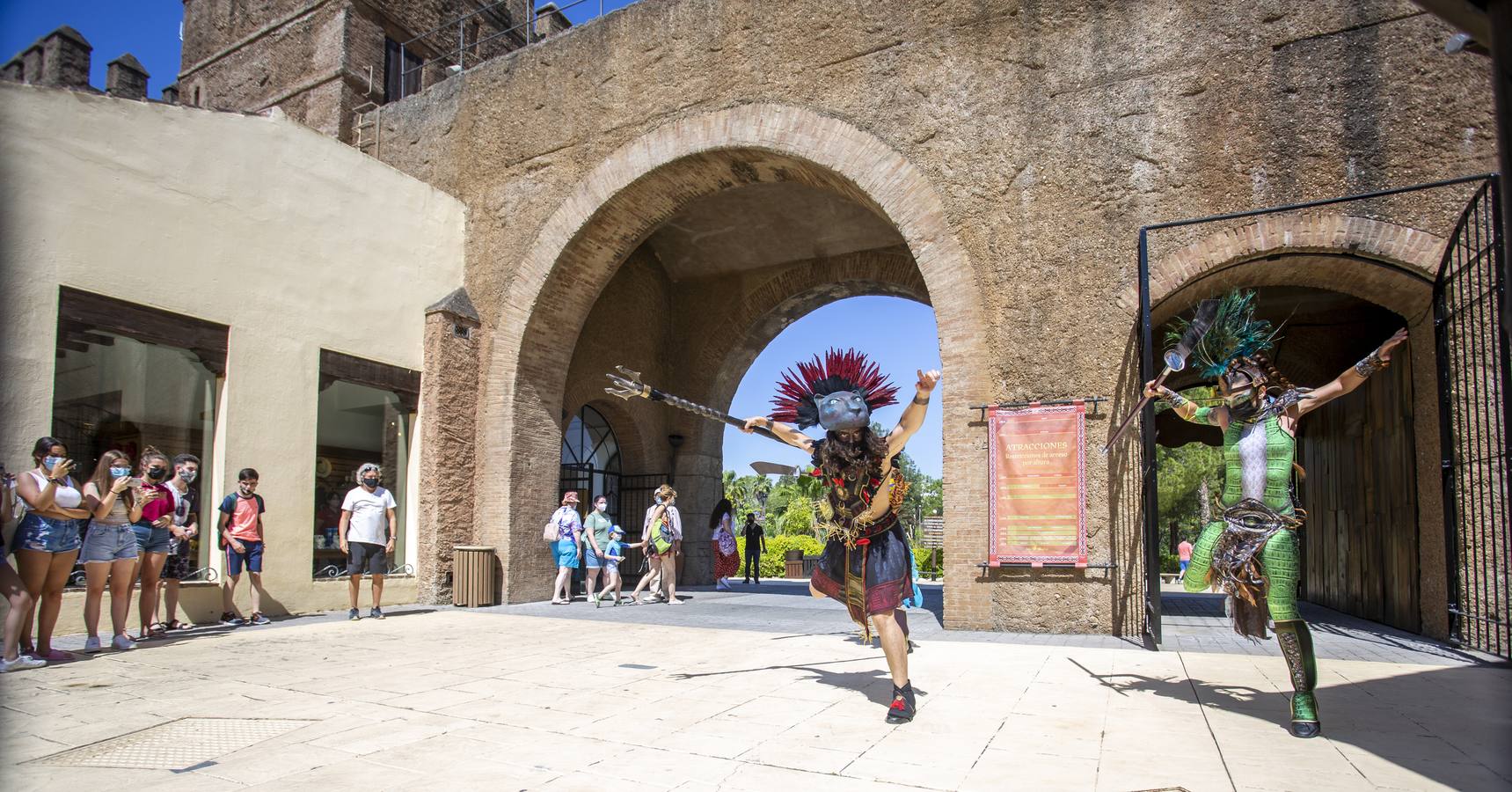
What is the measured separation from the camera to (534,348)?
12.2 m

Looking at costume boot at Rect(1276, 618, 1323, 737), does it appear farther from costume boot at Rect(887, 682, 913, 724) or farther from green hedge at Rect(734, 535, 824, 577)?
green hedge at Rect(734, 535, 824, 577)

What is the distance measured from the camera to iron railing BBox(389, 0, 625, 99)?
17.4 meters

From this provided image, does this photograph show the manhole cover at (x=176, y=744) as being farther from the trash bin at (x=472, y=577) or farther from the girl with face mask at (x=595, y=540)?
the girl with face mask at (x=595, y=540)

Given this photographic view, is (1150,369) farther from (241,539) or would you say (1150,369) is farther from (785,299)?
(785,299)

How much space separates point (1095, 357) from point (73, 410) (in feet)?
31.2

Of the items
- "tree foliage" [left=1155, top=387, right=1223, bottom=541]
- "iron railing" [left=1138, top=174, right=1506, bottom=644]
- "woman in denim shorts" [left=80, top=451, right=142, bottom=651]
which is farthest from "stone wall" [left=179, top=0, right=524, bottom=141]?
"tree foliage" [left=1155, top=387, right=1223, bottom=541]

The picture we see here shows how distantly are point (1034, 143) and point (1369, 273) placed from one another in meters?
3.24

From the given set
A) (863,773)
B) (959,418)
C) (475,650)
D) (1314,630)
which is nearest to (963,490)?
(959,418)

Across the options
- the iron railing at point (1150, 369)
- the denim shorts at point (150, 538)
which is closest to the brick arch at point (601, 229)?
the iron railing at point (1150, 369)

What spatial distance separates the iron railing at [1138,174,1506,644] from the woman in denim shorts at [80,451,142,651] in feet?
26.8

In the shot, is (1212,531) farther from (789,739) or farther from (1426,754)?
(789,739)

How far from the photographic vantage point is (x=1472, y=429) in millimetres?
7504

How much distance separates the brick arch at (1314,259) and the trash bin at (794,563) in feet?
54.9

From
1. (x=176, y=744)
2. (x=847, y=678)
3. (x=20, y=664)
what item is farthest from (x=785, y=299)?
(x=176, y=744)
